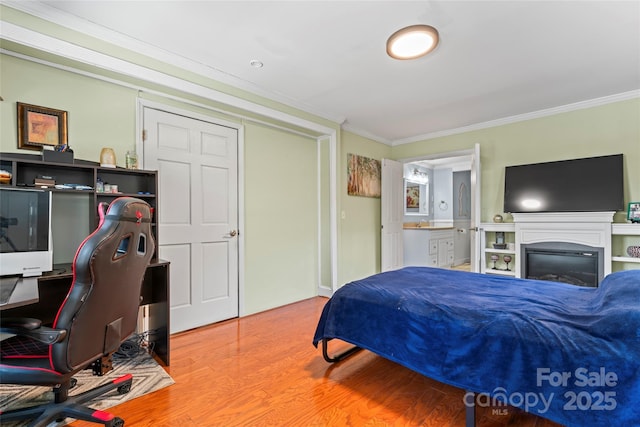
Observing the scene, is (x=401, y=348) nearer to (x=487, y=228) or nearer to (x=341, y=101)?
(x=341, y=101)

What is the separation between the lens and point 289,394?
76.4 inches

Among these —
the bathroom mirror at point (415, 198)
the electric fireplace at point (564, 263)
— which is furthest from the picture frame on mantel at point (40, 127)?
the bathroom mirror at point (415, 198)

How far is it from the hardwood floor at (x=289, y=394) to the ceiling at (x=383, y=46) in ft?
8.46

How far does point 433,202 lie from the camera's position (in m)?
7.55

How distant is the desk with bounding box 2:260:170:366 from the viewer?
2047mm

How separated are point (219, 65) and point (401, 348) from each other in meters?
2.83

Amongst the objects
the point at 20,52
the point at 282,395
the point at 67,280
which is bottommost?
the point at 282,395

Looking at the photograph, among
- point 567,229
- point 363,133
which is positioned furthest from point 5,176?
point 567,229

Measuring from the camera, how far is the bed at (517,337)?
1.25 m

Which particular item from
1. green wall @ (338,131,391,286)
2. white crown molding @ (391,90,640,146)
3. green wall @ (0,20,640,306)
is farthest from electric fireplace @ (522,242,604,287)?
green wall @ (338,131,391,286)

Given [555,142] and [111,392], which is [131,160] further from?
[555,142]

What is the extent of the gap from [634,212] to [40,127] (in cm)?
569

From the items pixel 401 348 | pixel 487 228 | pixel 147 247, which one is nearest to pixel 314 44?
pixel 147 247

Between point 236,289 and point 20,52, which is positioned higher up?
point 20,52
